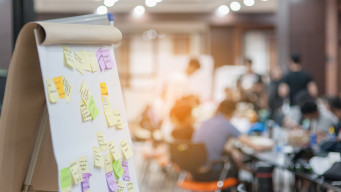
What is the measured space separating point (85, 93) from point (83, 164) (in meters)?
0.28

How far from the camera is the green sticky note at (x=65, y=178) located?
→ 1798 mm

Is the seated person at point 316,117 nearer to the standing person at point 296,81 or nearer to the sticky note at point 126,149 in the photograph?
the standing person at point 296,81

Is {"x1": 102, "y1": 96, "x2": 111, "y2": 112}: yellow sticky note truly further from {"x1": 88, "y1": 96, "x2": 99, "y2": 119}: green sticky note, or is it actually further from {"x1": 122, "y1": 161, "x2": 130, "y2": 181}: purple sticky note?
{"x1": 122, "y1": 161, "x2": 130, "y2": 181}: purple sticky note

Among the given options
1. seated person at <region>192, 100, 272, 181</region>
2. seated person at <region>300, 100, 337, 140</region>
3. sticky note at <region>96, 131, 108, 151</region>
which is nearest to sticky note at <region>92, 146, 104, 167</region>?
sticky note at <region>96, 131, 108, 151</region>

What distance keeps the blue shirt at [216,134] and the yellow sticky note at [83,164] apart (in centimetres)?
296

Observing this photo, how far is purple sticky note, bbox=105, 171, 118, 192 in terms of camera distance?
212 centimetres

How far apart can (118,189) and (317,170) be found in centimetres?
195

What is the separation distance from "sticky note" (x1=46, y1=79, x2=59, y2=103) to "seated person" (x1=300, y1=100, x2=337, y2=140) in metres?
3.69

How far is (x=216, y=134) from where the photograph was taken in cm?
486

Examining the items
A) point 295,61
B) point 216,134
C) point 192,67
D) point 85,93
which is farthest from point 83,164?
point 295,61

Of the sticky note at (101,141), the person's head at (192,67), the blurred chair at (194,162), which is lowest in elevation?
the blurred chair at (194,162)

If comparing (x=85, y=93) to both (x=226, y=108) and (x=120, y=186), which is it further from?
(x=226, y=108)

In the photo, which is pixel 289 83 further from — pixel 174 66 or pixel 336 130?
pixel 174 66

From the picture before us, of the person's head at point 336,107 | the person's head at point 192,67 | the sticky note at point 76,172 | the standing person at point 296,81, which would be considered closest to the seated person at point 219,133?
the person's head at point 336,107
